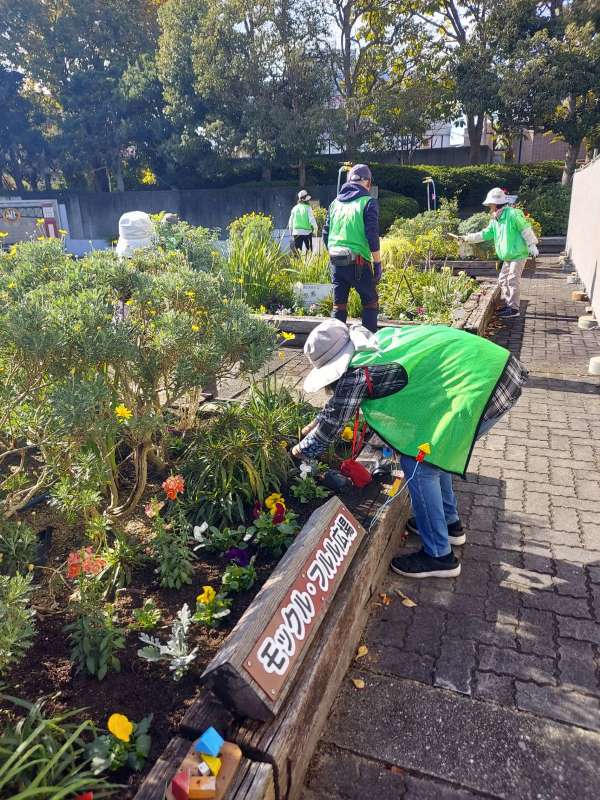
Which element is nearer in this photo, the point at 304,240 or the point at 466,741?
the point at 466,741

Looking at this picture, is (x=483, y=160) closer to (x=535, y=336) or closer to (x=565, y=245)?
(x=565, y=245)

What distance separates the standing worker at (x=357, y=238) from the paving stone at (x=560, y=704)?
449cm

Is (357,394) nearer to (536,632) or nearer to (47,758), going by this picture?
(536,632)

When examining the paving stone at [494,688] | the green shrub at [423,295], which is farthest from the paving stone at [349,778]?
the green shrub at [423,295]

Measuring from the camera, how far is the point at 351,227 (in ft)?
19.3

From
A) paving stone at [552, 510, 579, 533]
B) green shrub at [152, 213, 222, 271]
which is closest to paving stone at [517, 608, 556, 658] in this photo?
paving stone at [552, 510, 579, 533]

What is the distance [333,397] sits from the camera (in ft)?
8.84

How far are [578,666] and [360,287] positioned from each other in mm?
4541

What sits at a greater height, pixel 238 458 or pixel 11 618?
pixel 11 618

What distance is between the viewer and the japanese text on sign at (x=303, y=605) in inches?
73.0

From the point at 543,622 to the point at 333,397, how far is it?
56.9 inches

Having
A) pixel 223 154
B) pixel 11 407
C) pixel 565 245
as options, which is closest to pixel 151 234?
pixel 11 407

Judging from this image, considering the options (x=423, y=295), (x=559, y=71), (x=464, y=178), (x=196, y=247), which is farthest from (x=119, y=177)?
(x=196, y=247)

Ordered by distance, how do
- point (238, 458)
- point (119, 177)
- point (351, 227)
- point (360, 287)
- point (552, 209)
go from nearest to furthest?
point (238, 458) → point (351, 227) → point (360, 287) → point (552, 209) → point (119, 177)
